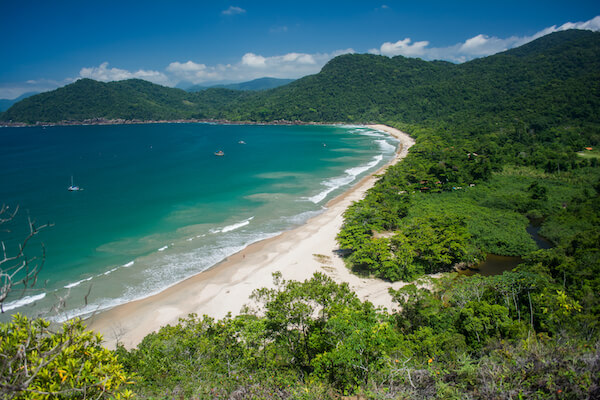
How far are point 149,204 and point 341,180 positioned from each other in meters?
31.7

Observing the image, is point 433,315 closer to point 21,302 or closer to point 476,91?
point 21,302

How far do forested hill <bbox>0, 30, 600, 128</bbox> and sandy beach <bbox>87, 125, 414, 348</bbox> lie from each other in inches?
3036

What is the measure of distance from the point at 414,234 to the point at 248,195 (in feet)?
92.3

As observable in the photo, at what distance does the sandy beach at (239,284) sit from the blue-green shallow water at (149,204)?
5.21ft

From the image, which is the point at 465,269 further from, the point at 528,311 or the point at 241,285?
the point at 241,285

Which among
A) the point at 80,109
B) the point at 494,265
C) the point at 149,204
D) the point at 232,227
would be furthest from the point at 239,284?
the point at 80,109

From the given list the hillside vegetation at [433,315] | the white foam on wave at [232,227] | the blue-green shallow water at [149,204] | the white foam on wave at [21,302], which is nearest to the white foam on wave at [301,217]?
the blue-green shallow water at [149,204]

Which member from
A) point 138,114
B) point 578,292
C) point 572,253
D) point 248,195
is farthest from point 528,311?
point 138,114

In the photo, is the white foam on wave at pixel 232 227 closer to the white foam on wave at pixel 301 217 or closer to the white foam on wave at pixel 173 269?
the white foam on wave at pixel 173 269

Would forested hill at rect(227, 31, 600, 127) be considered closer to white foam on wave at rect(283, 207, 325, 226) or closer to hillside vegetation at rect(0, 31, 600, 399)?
hillside vegetation at rect(0, 31, 600, 399)

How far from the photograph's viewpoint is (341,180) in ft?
183

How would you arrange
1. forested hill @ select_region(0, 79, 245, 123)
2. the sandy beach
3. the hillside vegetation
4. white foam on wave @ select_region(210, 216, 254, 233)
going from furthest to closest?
1. forested hill @ select_region(0, 79, 245, 123)
2. white foam on wave @ select_region(210, 216, 254, 233)
3. the sandy beach
4. the hillside vegetation

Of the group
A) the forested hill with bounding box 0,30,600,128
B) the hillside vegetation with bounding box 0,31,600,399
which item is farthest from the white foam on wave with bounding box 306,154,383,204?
the forested hill with bounding box 0,30,600,128

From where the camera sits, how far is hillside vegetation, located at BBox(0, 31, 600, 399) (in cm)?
802
